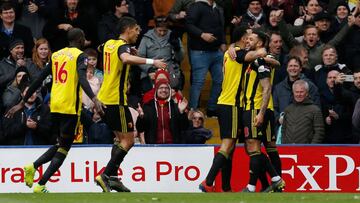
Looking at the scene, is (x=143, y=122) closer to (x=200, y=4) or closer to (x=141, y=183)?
(x=141, y=183)

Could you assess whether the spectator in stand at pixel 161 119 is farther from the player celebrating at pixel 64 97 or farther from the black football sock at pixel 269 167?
the player celebrating at pixel 64 97

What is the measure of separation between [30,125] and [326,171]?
427 centimetres

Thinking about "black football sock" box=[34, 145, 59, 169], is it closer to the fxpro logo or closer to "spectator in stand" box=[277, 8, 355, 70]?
the fxpro logo

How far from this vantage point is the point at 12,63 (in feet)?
72.4

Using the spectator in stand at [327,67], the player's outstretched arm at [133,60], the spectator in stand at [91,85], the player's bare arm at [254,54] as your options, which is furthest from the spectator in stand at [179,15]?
the player's outstretched arm at [133,60]

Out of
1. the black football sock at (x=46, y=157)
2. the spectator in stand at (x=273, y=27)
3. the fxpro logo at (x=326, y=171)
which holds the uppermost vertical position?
the spectator in stand at (x=273, y=27)

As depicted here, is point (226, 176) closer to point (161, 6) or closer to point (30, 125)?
point (30, 125)

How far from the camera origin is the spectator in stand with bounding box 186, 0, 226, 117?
23.1 m

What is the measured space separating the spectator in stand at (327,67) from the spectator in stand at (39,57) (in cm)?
409

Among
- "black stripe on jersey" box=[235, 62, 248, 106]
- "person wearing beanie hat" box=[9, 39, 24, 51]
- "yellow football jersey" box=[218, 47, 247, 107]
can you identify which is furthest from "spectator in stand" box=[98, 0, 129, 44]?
"black stripe on jersey" box=[235, 62, 248, 106]

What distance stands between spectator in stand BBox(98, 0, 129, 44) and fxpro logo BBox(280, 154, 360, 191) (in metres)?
3.97

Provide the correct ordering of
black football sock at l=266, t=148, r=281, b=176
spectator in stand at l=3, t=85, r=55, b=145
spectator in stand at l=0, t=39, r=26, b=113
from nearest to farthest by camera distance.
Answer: black football sock at l=266, t=148, r=281, b=176 < spectator in stand at l=3, t=85, r=55, b=145 < spectator in stand at l=0, t=39, r=26, b=113

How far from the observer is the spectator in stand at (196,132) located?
835 inches

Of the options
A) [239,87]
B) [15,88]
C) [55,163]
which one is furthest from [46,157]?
[15,88]
